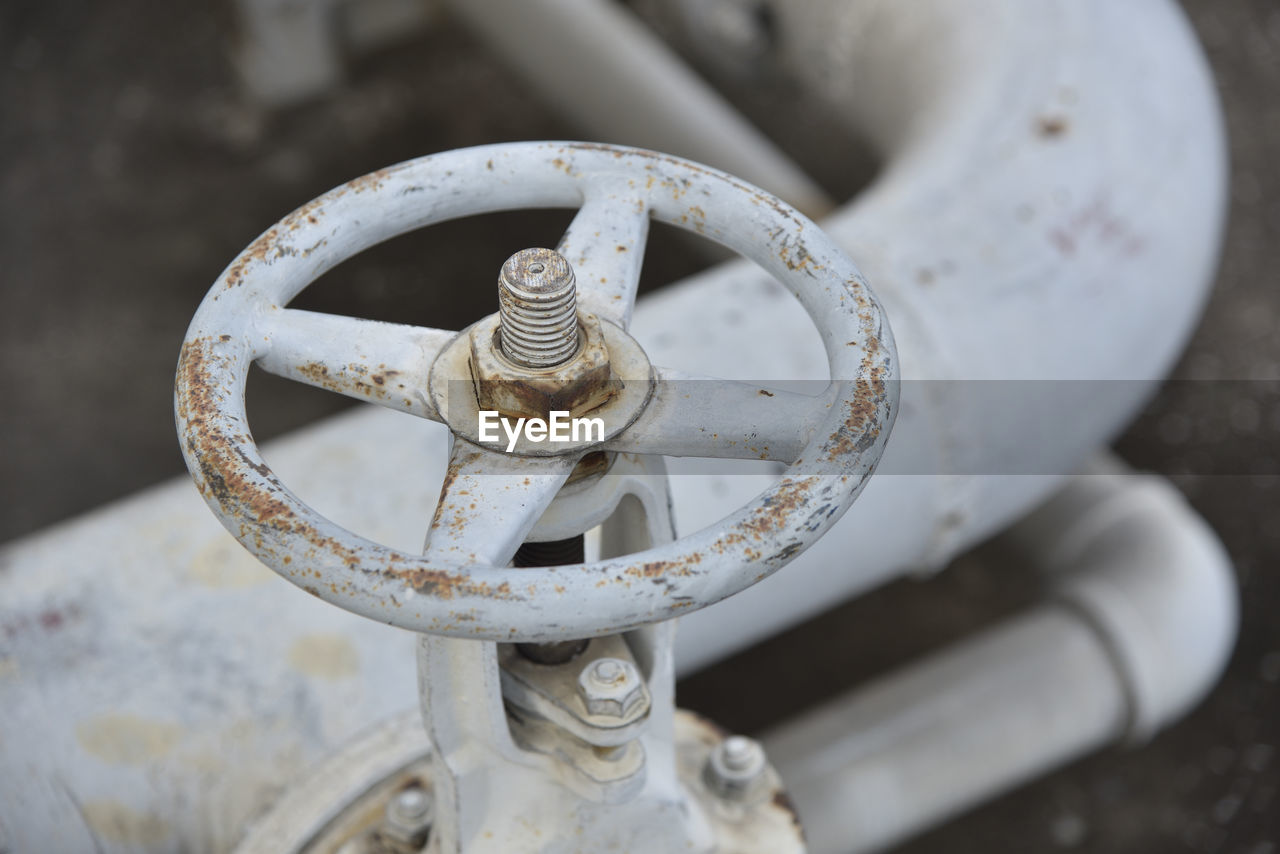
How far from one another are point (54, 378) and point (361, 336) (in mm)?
1998

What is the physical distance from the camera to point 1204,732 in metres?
2.35

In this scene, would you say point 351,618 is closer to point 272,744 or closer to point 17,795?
point 272,744

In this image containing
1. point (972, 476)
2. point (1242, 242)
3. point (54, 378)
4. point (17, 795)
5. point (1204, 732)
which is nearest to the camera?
point (17, 795)

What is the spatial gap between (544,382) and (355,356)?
0.14 m

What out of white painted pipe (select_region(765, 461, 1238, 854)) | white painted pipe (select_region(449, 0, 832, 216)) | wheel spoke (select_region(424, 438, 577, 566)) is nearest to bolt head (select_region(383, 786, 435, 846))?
wheel spoke (select_region(424, 438, 577, 566))

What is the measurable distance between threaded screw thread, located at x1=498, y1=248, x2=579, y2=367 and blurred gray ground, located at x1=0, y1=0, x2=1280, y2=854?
1.53 meters

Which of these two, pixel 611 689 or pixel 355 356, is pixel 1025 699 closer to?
pixel 611 689

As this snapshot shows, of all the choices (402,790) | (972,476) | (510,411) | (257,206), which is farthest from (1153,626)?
(257,206)

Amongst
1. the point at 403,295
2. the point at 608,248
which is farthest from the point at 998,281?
the point at 403,295

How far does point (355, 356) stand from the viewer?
3.13 ft

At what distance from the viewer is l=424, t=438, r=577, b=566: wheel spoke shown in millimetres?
860

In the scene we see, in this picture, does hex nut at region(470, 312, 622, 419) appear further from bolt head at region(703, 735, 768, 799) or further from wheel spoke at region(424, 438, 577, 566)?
bolt head at region(703, 735, 768, 799)
